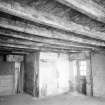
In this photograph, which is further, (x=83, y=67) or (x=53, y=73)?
(x=83, y=67)

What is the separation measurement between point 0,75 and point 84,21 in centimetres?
526

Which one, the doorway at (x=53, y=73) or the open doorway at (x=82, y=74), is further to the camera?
the open doorway at (x=82, y=74)

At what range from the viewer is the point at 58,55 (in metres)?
5.82

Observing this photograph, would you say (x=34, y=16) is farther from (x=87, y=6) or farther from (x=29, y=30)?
(x=87, y=6)

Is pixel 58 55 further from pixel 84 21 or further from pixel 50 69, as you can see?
pixel 84 21

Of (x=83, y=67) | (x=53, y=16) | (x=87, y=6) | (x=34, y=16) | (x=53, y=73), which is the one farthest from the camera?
(x=83, y=67)

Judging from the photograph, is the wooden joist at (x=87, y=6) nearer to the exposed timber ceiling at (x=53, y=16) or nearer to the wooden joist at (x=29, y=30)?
the exposed timber ceiling at (x=53, y=16)

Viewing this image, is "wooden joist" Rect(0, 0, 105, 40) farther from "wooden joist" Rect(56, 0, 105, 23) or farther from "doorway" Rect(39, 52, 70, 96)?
"doorway" Rect(39, 52, 70, 96)

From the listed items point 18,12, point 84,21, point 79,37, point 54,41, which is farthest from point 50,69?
point 18,12

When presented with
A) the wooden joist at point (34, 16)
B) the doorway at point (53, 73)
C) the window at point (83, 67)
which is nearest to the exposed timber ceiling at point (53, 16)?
the wooden joist at point (34, 16)

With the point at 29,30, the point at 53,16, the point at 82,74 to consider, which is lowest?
the point at 82,74

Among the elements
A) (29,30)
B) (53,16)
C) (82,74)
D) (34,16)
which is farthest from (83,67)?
(34,16)

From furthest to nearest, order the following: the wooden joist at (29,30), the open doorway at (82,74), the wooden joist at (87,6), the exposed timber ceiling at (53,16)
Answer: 1. the open doorway at (82,74)
2. the wooden joist at (29,30)
3. the exposed timber ceiling at (53,16)
4. the wooden joist at (87,6)

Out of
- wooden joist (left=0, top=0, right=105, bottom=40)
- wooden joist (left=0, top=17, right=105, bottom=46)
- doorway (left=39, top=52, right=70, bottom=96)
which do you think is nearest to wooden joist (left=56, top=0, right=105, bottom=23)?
wooden joist (left=0, top=0, right=105, bottom=40)
